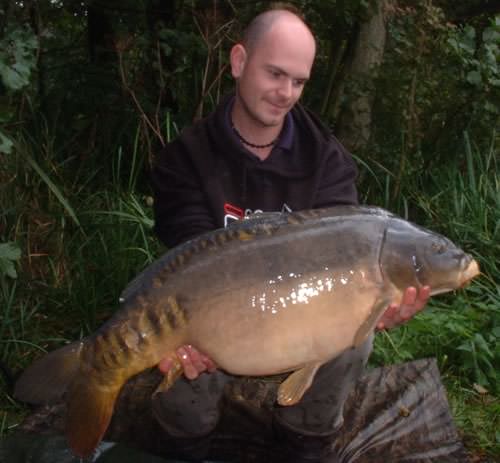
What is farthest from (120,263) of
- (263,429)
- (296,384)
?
(296,384)

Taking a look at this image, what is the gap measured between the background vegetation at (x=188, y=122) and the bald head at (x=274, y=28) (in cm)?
118

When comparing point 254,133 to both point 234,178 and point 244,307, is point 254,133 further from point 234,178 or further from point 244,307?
point 244,307

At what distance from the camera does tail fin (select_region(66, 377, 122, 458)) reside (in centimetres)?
164

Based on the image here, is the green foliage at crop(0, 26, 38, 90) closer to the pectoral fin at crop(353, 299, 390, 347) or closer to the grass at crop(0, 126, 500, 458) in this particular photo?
the grass at crop(0, 126, 500, 458)

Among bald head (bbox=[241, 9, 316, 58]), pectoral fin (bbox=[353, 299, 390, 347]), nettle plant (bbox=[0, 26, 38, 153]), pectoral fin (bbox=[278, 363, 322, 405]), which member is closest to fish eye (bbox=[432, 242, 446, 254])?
pectoral fin (bbox=[353, 299, 390, 347])

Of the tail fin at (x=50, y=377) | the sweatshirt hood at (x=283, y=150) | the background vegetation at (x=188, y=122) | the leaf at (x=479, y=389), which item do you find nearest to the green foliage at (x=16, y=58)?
the sweatshirt hood at (x=283, y=150)

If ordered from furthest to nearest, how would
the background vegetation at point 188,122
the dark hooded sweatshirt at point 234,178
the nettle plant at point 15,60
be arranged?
1. the background vegetation at point 188,122
2. the dark hooded sweatshirt at point 234,178
3. the nettle plant at point 15,60

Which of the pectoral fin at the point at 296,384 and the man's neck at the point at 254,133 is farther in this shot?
the man's neck at the point at 254,133

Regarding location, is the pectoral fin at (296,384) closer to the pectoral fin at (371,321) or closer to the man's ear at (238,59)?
the pectoral fin at (371,321)

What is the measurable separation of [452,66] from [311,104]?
80cm

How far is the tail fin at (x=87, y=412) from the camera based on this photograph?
5.39 ft

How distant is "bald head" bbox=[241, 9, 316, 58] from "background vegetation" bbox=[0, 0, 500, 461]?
1.18 m

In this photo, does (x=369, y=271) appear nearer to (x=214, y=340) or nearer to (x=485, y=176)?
(x=214, y=340)

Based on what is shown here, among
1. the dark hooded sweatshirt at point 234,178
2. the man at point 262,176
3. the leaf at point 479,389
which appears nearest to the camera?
the man at point 262,176
